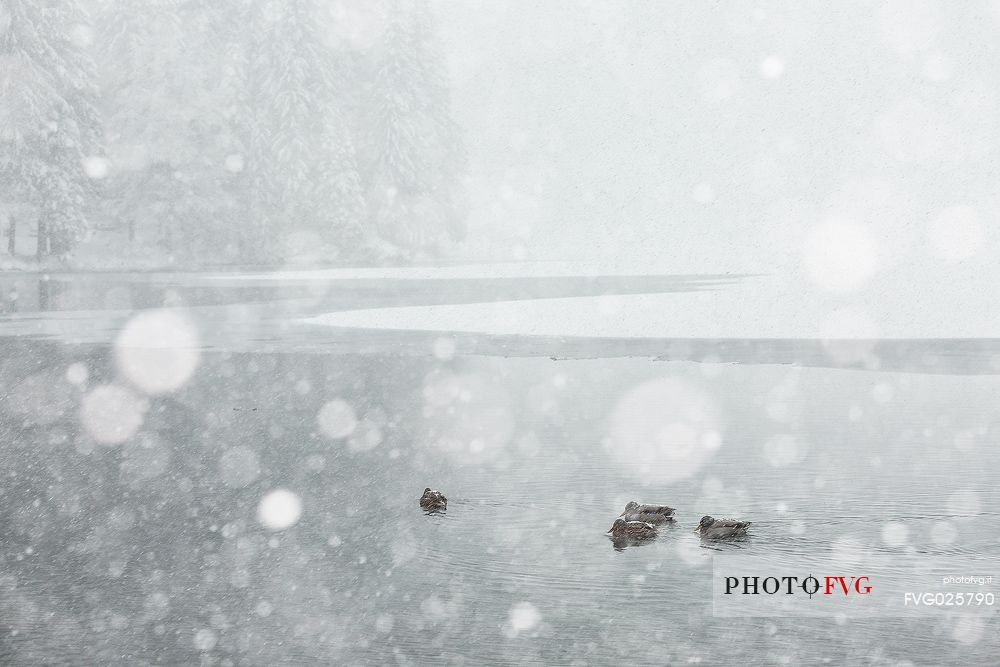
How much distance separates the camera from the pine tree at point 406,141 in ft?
204

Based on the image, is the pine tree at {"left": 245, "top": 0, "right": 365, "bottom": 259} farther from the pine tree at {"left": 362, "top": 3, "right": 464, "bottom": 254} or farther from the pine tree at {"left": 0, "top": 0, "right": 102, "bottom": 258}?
the pine tree at {"left": 0, "top": 0, "right": 102, "bottom": 258}

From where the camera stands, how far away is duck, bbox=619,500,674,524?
8.88 meters

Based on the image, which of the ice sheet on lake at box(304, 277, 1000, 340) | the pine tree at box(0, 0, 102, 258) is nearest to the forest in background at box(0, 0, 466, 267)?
the pine tree at box(0, 0, 102, 258)

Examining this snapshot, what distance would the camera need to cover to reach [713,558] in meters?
8.05

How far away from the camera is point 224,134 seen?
2183 inches

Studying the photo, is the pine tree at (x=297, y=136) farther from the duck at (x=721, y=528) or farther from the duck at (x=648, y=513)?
the duck at (x=721, y=528)

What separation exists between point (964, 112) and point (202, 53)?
12762 cm

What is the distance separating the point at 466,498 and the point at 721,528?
230cm

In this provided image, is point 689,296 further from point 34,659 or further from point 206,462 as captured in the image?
point 34,659

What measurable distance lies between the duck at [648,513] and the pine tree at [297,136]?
49.9m

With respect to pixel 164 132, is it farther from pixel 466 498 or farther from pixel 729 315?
pixel 466 498

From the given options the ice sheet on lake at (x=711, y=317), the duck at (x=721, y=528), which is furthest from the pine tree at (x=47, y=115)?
the duck at (x=721, y=528)

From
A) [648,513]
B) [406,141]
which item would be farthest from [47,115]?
[648,513]

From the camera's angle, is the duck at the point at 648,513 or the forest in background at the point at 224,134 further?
the forest in background at the point at 224,134
